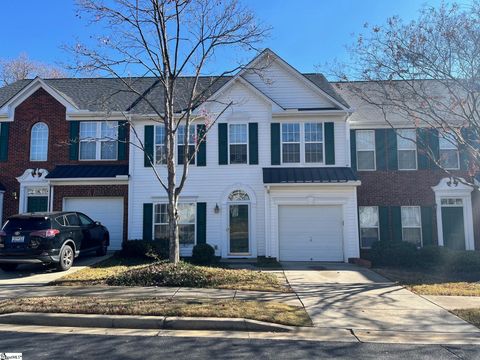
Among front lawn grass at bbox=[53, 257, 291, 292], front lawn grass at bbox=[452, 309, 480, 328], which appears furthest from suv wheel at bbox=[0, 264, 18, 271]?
front lawn grass at bbox=[452, 309, 480, 328]

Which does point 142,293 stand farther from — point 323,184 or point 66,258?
point 323,184

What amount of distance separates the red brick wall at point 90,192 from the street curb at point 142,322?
29.8 feet

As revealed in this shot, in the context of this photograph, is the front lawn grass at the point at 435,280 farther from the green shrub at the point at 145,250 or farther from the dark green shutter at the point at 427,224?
the green shrub at the point at 145,250

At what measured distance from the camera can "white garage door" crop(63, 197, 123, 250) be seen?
16.0 m

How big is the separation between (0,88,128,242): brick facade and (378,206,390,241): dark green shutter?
11090 millimetres

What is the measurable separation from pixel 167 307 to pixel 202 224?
319 inches

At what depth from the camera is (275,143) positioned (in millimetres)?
15539

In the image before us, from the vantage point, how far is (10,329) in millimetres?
6406

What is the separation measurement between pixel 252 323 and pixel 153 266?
4.47 metres

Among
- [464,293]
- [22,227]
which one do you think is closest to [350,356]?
[464,293]

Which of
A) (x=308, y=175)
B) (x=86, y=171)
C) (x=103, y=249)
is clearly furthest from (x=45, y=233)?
(x=308, y=175)

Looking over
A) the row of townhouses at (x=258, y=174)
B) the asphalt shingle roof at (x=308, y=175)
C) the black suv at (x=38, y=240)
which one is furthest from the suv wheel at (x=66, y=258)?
the asphalt shingle roof at (x=308, y=175)

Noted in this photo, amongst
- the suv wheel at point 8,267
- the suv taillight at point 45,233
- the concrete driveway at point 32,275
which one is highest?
the suv taillight at point 45,233

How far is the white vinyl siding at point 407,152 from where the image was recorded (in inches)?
643
